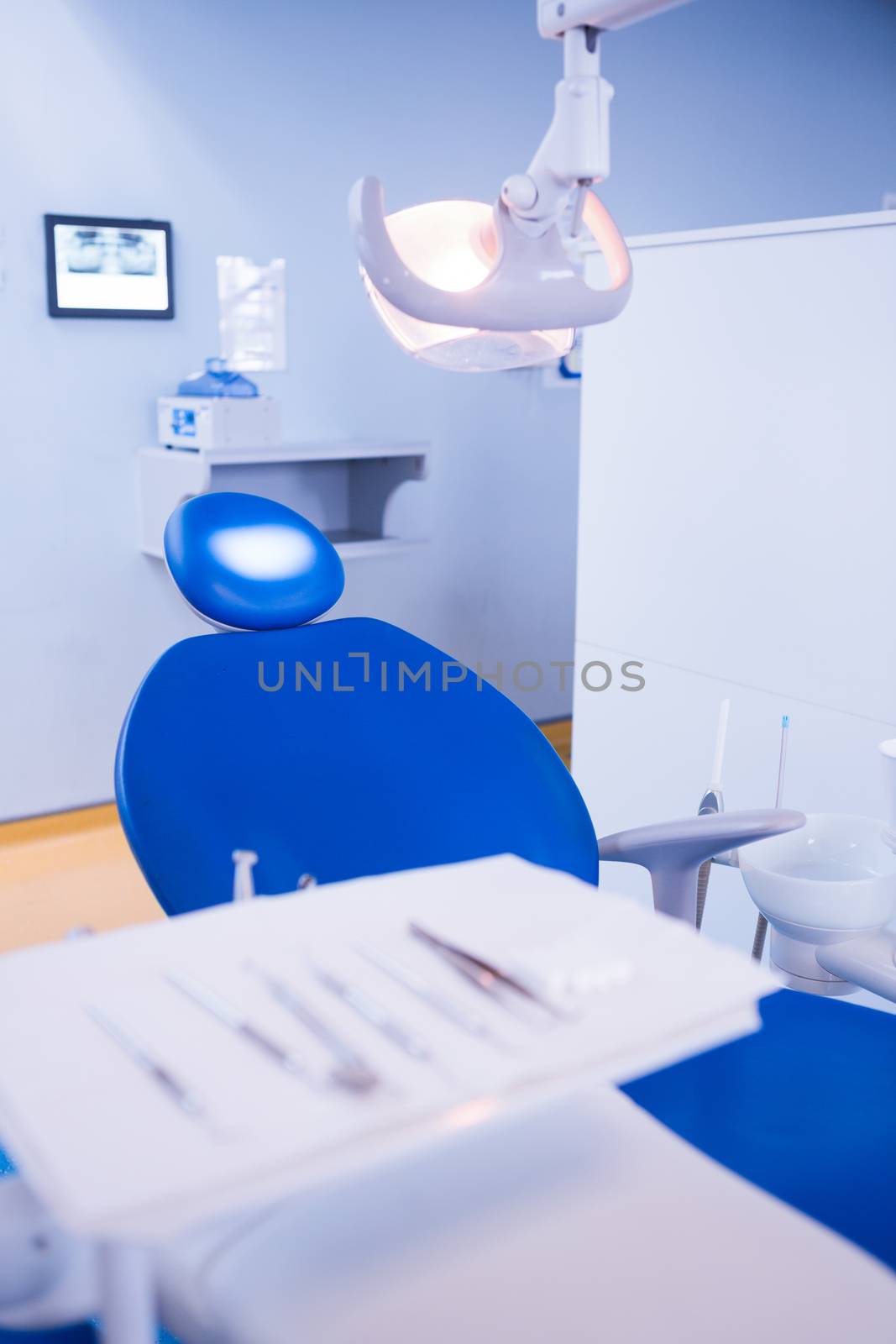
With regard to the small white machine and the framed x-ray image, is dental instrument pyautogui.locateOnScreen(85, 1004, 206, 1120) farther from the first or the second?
the framed x-ray image

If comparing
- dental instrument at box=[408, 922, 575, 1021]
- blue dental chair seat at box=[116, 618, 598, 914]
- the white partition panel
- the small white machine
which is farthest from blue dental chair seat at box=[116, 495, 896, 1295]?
the small white machine

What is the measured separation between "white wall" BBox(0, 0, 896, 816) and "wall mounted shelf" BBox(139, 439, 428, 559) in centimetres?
10

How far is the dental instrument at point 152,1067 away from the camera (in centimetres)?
57

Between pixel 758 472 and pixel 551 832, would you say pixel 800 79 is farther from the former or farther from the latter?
pixel 551 832

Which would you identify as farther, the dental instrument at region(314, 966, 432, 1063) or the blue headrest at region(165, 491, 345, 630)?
the blue headrest at region(165, 491, 345, 630)

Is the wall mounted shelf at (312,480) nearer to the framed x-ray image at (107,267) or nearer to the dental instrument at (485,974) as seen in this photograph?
the framed x-ray image at (107,267)

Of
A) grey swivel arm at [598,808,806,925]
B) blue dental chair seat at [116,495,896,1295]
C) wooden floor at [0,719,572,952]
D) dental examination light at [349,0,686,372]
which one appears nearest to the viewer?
dental examination light at [349,0,686,372]

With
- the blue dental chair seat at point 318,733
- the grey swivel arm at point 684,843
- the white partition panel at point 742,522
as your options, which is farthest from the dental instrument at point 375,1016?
the white partition panel at point 742,522

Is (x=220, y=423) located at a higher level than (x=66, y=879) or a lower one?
higher

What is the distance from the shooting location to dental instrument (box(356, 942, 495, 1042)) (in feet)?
2.08

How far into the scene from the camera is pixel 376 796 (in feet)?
4.52

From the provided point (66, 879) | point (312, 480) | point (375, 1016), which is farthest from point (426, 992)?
point (312, 480)

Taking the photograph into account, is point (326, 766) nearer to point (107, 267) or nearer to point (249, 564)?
point (249, 564)

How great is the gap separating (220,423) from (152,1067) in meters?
2.55
